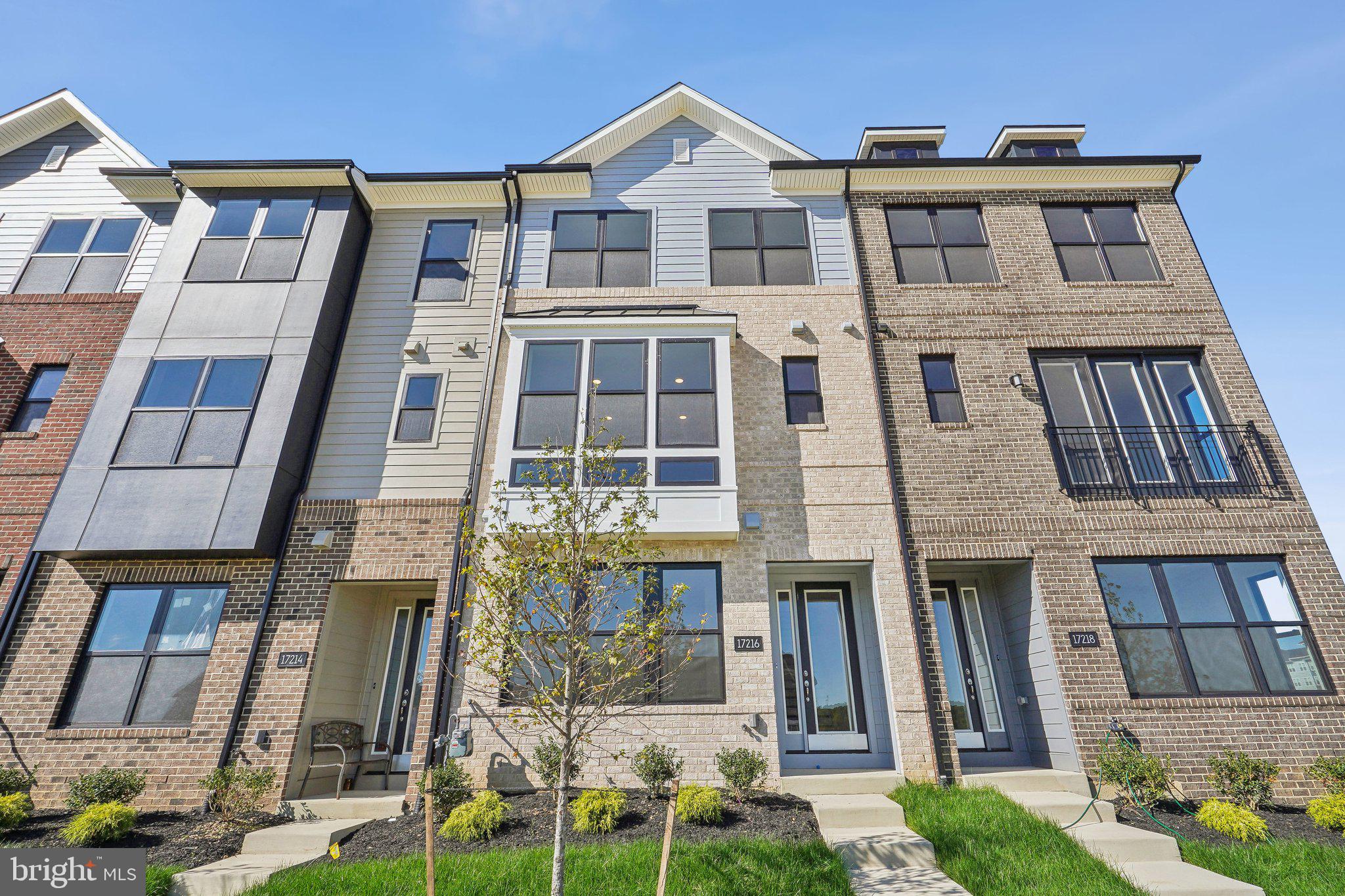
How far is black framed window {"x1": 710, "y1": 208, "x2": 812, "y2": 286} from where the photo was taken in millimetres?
11578

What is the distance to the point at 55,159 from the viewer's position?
1330 cm

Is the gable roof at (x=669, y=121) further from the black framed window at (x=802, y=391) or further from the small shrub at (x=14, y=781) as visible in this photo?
the small shrub at (x=14, y=781)

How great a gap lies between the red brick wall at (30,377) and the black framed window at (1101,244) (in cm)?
1683

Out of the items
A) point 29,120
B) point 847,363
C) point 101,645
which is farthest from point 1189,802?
point 29,120

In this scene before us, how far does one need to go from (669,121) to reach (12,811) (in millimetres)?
14247

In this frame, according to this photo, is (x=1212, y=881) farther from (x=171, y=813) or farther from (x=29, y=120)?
(x=29, y=120)

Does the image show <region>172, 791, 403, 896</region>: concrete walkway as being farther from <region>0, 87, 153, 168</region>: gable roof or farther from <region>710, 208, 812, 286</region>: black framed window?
<region>0, 87, 153, 168</region>: gable roof

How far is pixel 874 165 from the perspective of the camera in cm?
1179

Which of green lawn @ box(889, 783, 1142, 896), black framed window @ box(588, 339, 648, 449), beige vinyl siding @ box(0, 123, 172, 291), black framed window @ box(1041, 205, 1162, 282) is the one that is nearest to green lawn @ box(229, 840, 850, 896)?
green lawn @ box(889, 783, 1142, 896)

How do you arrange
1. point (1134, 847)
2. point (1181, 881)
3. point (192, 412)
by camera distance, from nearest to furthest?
point (1181, 881) → point (1134, 847) → point (192, 412)

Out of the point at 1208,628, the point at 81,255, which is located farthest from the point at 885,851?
the point at 81,255

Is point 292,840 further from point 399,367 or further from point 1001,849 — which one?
Result: point 1001,849

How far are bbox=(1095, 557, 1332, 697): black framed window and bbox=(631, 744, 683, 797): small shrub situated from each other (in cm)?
619

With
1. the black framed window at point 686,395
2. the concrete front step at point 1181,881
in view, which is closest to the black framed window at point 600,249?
the black framed window at point 686,395
